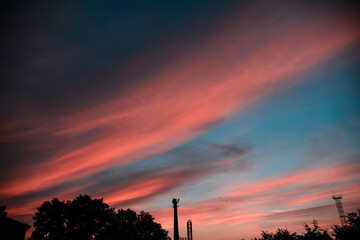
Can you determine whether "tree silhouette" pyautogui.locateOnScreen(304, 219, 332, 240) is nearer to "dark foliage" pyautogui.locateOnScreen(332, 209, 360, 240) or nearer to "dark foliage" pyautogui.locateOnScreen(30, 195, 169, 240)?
"dark foliage" pyautogui.locateOnScreen(332, 209, 360, 240)

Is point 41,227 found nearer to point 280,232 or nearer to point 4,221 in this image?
point 4,221

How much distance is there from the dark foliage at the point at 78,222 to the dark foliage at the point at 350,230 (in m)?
47.7

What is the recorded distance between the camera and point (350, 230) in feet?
→ 53.9

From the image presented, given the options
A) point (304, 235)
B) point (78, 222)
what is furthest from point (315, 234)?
point (78, 222)

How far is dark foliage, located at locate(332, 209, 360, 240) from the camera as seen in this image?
633 inches

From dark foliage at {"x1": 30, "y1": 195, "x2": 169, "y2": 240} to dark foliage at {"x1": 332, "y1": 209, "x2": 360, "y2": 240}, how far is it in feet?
156

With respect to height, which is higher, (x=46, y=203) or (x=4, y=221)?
(x=46, y=203)

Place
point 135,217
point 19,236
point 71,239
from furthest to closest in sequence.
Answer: point 135,217, point 71,239, point 19,236

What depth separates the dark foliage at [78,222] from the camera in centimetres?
4412

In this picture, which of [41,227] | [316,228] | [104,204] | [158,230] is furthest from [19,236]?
[316,228]

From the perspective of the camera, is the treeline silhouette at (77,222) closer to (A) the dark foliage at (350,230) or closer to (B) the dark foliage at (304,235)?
(B) the dark foliage at (304,235)

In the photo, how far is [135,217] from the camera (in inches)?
2483

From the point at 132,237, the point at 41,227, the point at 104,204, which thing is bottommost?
the point at 132,237

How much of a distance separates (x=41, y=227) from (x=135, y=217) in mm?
25715
